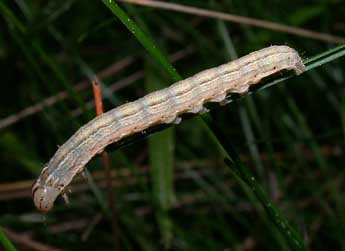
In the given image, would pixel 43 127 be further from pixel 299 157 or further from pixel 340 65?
pixel 340 65

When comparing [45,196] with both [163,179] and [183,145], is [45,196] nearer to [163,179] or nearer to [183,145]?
[163,179]

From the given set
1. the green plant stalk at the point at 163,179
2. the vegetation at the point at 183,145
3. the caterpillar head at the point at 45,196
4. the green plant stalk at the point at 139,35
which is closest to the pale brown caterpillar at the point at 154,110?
the caterpillar head at the point at 45,196

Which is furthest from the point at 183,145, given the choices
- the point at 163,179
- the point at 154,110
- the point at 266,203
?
the point at 266,203

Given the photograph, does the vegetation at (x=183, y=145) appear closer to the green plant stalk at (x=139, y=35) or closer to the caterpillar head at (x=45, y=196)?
the caterpillar head at (x=45, y=196)

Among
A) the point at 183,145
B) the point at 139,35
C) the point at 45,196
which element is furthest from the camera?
the point at 183,145

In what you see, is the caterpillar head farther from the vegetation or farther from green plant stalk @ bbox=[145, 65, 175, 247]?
green plant stalk @ bbox=[145, 65, 175, 247]

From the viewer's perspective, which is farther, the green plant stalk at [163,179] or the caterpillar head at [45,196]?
the green plant stalk at [163,179]

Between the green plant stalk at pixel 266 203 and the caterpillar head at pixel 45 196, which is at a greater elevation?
the caterpillar head at pixel 45 196

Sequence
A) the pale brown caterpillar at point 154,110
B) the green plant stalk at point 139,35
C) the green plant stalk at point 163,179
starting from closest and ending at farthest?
the green plant stalk at point 139,35 < the pale brown caterpillar at point 154,110 < the green plant stalk at point 163,179
